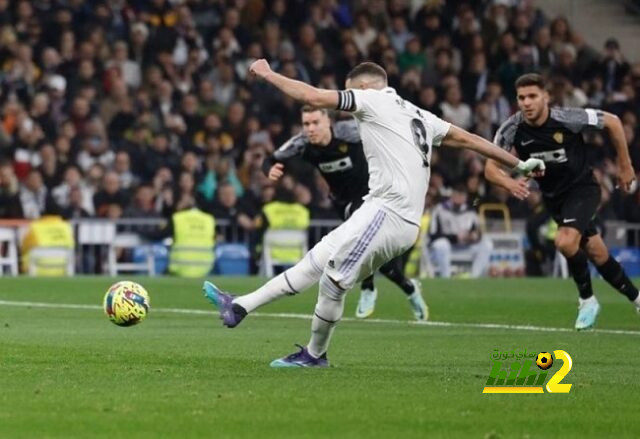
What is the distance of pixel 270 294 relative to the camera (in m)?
12.0

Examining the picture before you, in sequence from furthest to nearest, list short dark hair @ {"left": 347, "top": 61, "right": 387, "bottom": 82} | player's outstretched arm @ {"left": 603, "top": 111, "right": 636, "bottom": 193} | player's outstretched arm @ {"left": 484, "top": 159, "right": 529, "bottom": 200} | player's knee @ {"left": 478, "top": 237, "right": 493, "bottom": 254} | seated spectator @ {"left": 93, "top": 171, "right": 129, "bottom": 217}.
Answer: player's knee @ {"left": 478, "top": 237, "right": 493, "bottom": 254}, seated spectator @ {"left": 93, "top": 171, "right": 129, "bottom": 217}, player's outstretched arm @ {"left": 603, "top": 111, "right": 636, "bottom": 193}, player's outstretched arm @ {"left": 484, "top": 159, "right": 529, "bottom": 200}, short dark hair @ {"left": 347, "top": 61, "right": 387, "bottom": 82}

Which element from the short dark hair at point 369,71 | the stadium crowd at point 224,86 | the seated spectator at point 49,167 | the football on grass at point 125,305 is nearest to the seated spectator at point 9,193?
the stadium crowd at point 224,86

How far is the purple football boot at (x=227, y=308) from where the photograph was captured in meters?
11.9

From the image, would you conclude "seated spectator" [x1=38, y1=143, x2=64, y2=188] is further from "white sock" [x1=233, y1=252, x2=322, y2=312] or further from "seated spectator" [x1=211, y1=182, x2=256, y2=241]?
"white sock" [x1=233, y1=252, x2=322, y2=312]

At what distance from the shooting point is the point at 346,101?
1116 centimetres

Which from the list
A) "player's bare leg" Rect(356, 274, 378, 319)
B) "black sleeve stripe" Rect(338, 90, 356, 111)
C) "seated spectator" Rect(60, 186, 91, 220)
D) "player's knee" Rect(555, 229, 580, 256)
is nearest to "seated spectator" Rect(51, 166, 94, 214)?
"seated spectator" Rect(60, 186, 91, 220)

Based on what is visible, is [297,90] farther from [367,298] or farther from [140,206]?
[140,206]

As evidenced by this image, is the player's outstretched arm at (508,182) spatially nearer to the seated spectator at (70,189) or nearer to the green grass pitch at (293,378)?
the green grass pitch at (293,378)

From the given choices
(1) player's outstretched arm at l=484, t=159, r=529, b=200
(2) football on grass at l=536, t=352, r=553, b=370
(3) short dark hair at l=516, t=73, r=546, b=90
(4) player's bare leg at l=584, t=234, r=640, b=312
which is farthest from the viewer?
(4) player's bare leg at l=584, t=234, r=640, b=312

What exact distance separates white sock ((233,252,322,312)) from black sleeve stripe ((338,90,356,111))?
4.23ft

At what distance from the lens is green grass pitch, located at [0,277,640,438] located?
855 centimetres

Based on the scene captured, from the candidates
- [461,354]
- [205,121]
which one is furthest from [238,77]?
[461,354]

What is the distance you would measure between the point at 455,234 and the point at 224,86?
5105 millimetres

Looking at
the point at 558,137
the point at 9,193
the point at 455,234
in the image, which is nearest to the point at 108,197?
the point at 9,193
